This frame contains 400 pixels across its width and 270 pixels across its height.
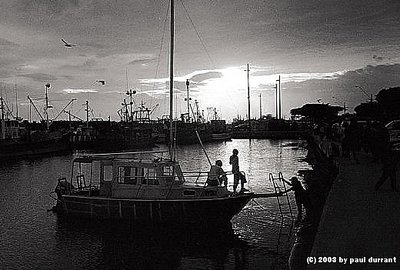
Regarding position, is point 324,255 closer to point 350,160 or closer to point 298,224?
point 298,224

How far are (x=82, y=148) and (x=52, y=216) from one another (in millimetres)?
81006

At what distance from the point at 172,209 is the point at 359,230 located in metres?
9.76

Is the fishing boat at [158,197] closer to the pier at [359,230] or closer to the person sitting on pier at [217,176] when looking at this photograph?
the person sitting on pier at [217,176]

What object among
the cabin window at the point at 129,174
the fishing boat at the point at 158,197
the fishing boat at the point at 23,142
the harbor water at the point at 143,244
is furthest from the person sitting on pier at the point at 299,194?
the fishing boat at the point at 23,142

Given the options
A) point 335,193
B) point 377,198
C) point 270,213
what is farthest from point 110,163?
point 377,198

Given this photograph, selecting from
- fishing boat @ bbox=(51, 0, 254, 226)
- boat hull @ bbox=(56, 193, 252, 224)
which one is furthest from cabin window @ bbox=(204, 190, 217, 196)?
boat hull @ bbox=(56, 193, 252, 224)

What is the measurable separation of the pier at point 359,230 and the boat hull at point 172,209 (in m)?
4.55

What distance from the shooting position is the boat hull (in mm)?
18969

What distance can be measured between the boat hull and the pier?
455cm

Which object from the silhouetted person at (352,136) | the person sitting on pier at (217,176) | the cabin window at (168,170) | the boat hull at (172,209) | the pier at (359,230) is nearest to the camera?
the pier at (359,230)

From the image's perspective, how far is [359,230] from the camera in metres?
11.4

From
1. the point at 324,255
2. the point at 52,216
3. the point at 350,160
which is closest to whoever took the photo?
the point at 324,255

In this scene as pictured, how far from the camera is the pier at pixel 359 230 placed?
9125 millimetres

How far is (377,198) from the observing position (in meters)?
15.4
